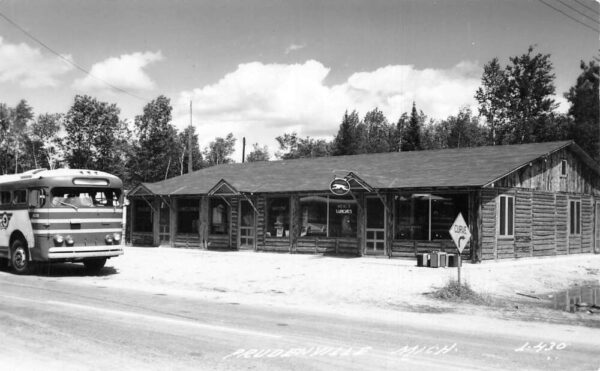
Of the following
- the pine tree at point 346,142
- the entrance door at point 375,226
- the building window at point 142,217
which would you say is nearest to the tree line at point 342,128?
the pine tree at point 346,142

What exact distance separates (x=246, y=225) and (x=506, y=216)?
1189cm

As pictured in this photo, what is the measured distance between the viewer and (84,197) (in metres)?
17.9

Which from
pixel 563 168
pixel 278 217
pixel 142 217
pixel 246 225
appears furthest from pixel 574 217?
pixel 142 217

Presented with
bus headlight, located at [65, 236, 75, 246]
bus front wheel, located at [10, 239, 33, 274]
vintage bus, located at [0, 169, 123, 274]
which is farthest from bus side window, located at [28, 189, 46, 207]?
bus front wheel, located at [10, 239, 33, 274]

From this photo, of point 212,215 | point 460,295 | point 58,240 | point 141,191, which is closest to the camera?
point 460,295

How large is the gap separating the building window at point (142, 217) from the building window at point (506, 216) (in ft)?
60.4

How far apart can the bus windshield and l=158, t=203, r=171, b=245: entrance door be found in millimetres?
13003

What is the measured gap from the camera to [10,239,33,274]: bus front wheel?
58.7 feet

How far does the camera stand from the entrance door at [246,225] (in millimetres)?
28312

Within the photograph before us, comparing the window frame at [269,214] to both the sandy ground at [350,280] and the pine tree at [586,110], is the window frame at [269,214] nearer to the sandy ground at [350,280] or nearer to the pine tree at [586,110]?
the sandy ground at [350,280]

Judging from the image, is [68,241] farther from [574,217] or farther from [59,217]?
[574,217]

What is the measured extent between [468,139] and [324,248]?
59.9 m

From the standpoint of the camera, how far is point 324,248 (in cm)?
2588

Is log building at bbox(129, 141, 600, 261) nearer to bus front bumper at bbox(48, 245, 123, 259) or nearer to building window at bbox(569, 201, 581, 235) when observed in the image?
building window at bbox(569, 201, 581, 235)
